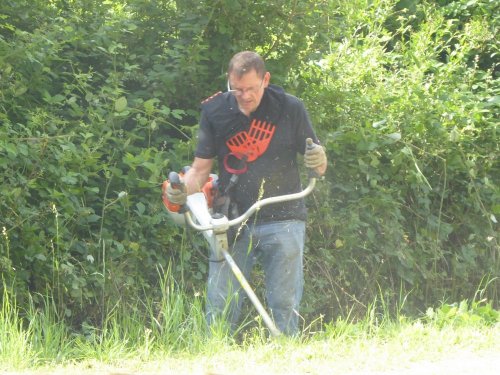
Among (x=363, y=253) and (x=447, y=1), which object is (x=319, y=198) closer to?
(x=363, y=253)

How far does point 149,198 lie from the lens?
7895mm

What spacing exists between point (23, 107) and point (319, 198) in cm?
270

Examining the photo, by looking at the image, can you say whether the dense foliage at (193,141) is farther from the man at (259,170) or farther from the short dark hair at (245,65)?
the short dark hair at (245,65)

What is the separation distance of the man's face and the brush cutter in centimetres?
54

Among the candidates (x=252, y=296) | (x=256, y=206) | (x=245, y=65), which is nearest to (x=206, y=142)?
(x=245, y=65)

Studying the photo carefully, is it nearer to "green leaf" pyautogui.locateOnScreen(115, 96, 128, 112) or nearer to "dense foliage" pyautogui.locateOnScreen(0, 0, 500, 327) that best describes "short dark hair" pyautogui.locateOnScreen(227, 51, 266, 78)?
"dense foliage" pyautogui.locateOnScreen(0, 0, 500, 327)

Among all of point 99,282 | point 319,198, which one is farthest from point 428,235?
point 99,282

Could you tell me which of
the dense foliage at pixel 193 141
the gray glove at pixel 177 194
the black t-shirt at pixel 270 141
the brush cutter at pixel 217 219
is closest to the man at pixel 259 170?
the black t-shirt at pixel 270 141

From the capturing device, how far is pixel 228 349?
5.20 metres

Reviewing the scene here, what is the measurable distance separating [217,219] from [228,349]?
82 cm

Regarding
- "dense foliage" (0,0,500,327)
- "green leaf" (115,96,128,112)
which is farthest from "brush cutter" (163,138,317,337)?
"green leaf" (115,96,128,112)

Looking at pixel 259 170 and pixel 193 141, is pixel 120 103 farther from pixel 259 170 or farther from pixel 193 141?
pixel 259 170

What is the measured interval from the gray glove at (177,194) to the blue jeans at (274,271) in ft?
1.94

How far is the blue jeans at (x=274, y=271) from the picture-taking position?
238 inches
